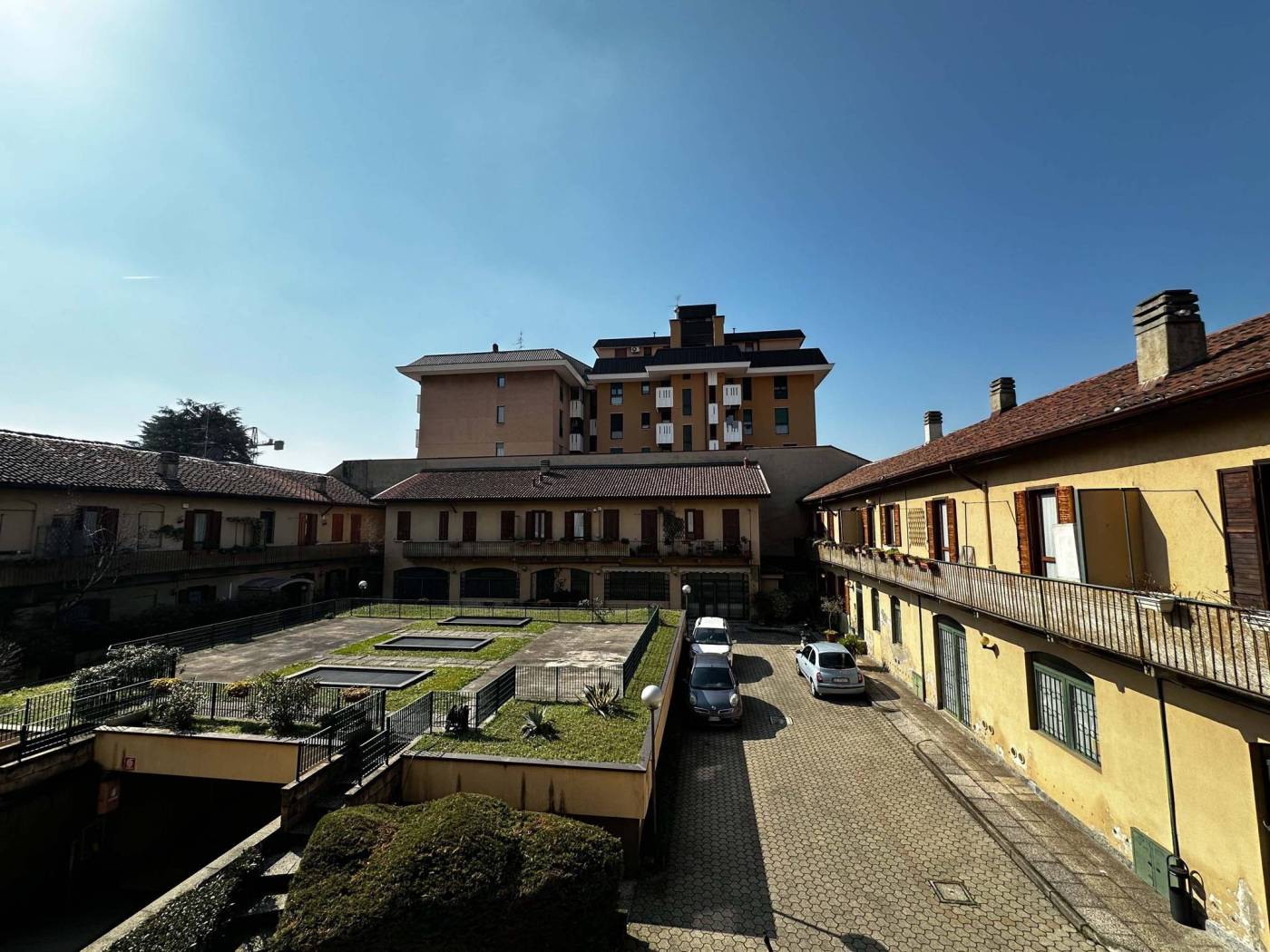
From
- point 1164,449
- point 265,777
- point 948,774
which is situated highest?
point 1164,449

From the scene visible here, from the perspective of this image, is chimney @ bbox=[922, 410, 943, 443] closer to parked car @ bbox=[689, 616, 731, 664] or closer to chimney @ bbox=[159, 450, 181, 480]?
parked car @ bbox=[689, 616, 731, 664]

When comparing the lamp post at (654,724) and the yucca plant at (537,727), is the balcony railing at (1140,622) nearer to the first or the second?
the lamp post at (654,724)

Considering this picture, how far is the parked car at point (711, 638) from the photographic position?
20433 mm

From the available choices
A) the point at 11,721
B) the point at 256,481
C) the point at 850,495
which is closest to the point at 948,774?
the point at 850,495

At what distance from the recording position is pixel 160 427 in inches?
1967

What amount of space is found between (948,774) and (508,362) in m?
42.2

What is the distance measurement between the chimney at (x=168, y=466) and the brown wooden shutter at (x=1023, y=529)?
110 ft

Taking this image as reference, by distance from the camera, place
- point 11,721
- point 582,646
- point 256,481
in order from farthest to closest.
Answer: point 256,481
point 582,646
point 11,721

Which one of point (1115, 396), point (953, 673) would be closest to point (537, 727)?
point (953, 673)

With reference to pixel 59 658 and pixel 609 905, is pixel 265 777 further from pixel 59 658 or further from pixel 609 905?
pixel 59 658

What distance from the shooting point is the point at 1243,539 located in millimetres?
7445

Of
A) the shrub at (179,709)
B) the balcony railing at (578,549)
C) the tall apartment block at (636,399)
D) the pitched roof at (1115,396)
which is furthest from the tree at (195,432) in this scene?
the pitched roof at (1115,396)

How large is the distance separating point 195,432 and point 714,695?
55.6 meters

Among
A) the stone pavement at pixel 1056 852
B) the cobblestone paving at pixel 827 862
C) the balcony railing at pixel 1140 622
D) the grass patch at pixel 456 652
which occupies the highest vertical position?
the balcony railing at pixel 1140 622
